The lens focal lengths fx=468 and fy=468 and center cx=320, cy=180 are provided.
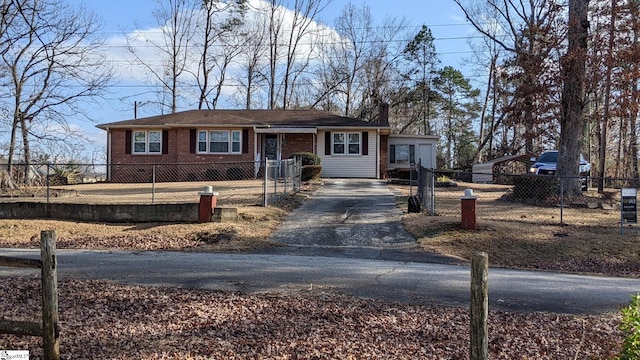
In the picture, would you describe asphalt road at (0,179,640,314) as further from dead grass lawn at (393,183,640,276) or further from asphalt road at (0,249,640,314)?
dead grass lawn at (393,183,640,276)

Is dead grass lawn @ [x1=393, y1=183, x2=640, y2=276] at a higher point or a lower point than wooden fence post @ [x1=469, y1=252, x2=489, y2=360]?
lower

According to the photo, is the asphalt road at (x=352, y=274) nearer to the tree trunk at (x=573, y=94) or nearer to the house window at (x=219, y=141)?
the tree trunk at (x=573, y=94)

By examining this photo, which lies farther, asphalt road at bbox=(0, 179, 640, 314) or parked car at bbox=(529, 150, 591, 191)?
parked car at bbox=(529, 150, 591, 191)

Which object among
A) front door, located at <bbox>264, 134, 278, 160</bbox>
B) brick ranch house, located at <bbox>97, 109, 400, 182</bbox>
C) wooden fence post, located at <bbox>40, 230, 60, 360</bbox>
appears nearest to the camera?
wooden fence post, located at <bbox>40, 230, 60, 360</bbox>

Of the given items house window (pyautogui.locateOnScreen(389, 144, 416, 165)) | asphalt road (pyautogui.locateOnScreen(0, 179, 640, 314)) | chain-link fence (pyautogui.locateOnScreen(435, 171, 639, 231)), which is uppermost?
house window (pyautogui.locateOnScreen(389, 144, 416, 165))

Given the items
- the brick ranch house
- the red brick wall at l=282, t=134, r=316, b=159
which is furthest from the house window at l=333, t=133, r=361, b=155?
the red brick wall at l=282, t=134, r=316, b=159

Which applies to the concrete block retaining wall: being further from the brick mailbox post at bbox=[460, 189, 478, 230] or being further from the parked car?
the parked car

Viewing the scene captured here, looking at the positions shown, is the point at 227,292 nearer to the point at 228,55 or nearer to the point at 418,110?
the point at 228,55

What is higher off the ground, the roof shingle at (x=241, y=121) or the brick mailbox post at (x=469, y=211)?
the roof shingle at (x=241, y=121)

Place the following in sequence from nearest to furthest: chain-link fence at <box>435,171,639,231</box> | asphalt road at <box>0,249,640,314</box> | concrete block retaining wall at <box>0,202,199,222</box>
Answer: asphalt road at <box>0,249,640,314</box> → concrete block retaining wall at <box>0,202,199,222</box> → chain-link fence at <box>435,171,639,231</box>

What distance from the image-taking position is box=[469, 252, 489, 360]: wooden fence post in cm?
307

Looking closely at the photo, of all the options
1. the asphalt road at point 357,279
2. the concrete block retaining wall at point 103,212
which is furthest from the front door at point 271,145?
the asphalt road at point 357,279

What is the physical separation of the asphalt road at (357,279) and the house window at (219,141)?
17419 mm

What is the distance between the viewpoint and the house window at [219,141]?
26.2 m
